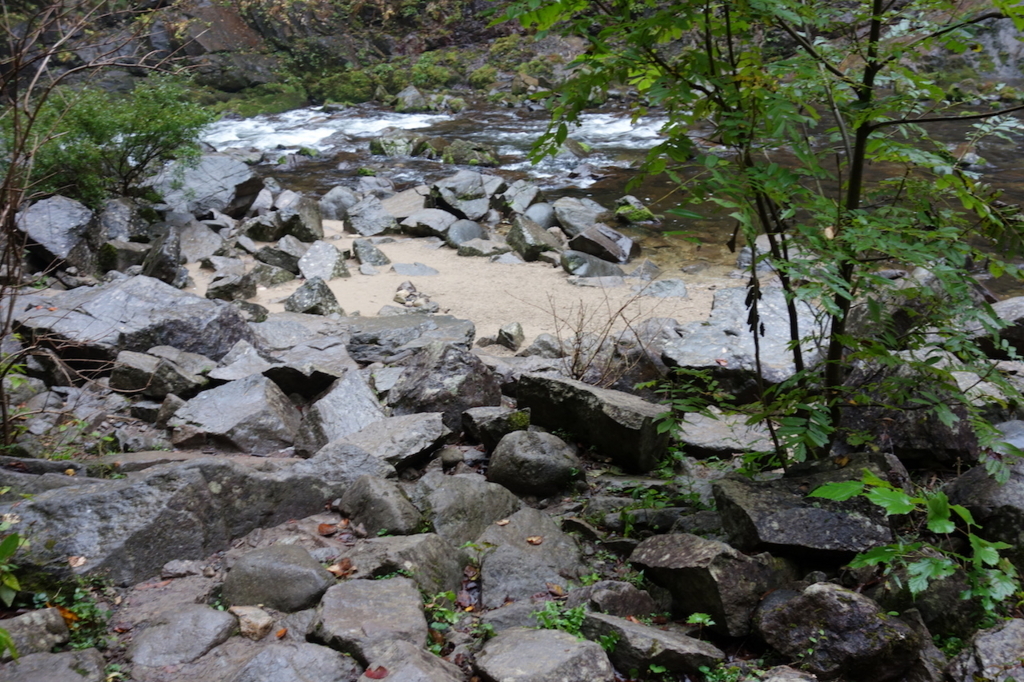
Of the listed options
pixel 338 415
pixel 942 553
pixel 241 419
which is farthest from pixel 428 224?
pixel 942 553

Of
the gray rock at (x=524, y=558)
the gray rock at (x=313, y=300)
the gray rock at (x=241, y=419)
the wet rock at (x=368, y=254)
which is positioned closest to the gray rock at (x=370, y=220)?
the wet rock at (x=368, y=254)

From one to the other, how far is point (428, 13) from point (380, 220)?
1993 centimetres

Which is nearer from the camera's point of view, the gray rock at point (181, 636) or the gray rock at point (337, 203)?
the gray rock at point (181, 636)

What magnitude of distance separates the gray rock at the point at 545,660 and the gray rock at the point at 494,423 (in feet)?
6.41

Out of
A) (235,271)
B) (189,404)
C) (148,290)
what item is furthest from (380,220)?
(189,404)

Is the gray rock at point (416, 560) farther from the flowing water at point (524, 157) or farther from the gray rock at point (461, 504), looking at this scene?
the flowing water at point (524, 157)

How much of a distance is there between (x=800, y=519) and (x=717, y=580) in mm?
471

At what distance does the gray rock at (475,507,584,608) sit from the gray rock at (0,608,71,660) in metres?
1.52

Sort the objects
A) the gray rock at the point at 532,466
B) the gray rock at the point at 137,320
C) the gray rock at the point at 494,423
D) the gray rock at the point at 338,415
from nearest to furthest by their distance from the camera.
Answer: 1. the gray rock at the point at 532,466
2. the gray rock at the point at 494,423
3. the gray rock at the point at 338,415
4. the gray rock at the point at 137,320

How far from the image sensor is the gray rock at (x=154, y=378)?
4.89 m

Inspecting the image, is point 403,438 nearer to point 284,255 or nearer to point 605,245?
point 284,255

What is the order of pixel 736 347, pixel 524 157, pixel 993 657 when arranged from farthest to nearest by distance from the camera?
1. pixel 524 157
2. pixel 736 347
3. pixel 993 657

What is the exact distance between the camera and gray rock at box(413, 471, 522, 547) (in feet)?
11.3

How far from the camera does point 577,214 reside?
38.5 feet
